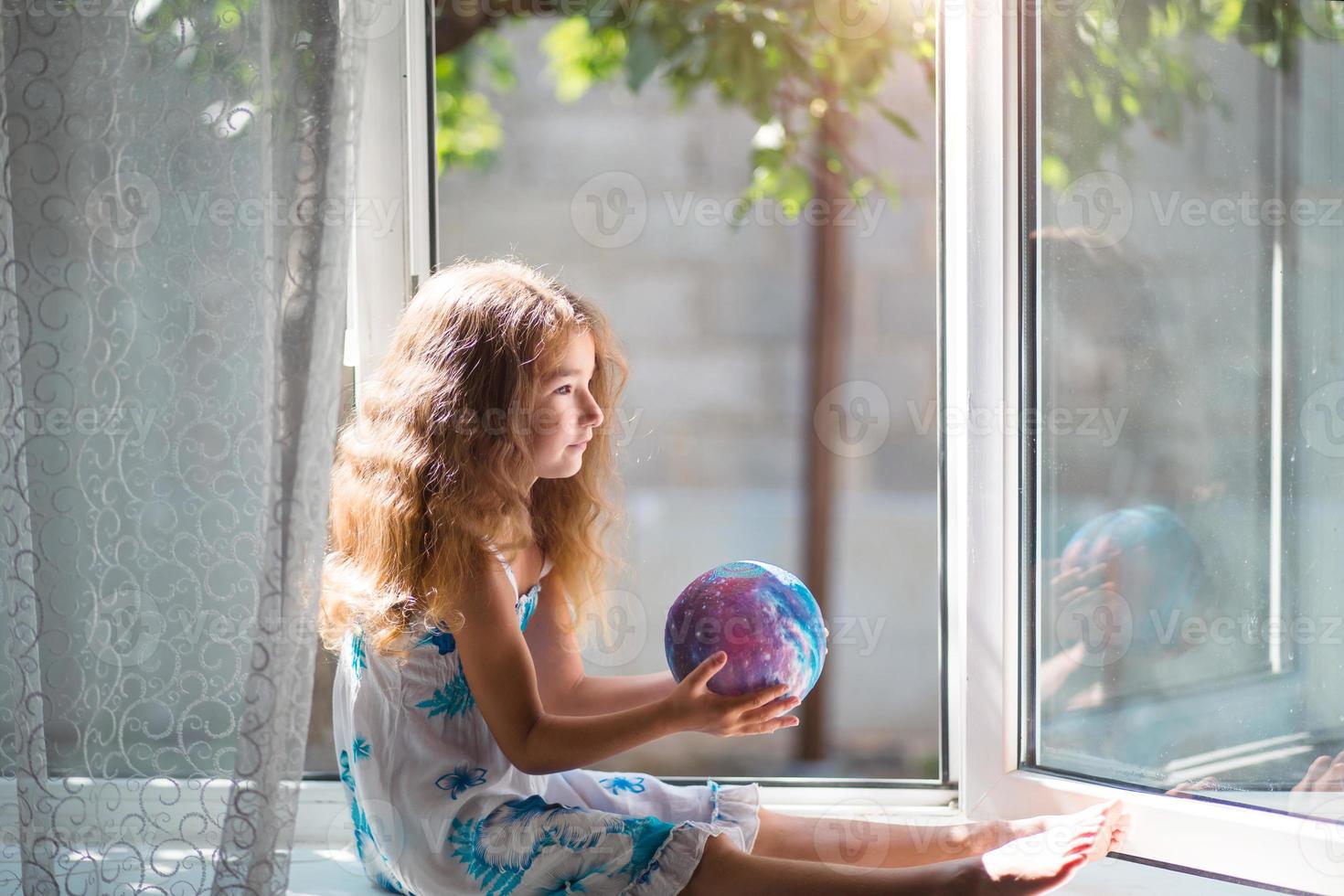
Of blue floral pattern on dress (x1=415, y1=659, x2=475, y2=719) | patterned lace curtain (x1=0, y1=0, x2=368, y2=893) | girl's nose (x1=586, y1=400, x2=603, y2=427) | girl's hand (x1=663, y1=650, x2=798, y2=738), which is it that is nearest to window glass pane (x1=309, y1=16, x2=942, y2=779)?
girl's nose (x1=586, y1=400, x2=603, y2=427)

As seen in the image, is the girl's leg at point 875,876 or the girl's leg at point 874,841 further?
the girl's leg at point 874,841

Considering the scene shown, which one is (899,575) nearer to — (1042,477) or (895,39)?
(1042,477)

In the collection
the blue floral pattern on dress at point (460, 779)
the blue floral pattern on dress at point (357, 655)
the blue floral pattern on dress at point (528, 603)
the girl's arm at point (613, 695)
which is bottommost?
the blue floral pattern on dress at point (460, 779)

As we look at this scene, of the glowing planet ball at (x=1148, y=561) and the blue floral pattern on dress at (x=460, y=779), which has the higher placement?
the glowing planet ball at (x=1148, y=561)

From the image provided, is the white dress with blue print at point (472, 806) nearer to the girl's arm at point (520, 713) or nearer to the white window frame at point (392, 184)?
the girl's arm at point (520, 713)

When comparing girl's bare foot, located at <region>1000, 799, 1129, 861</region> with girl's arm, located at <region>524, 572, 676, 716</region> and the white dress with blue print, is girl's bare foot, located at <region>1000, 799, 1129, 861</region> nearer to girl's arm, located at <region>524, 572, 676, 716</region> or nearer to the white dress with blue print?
the white dress with blue print

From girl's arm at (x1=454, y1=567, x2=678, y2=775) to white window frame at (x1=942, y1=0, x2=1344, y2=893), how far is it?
54 cm

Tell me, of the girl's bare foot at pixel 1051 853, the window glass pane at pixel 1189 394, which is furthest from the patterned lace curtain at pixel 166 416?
the window glass pane at pixel 1189 394

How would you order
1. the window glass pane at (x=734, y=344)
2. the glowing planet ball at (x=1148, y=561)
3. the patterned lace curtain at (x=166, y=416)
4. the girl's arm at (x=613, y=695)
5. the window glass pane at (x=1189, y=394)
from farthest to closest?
the window glass pane at (x=734, y=344) → the girl's arm at (x=613, y=695) → the glowing planet ball at (x=1148, y=561) → the window glass pane at (x=1189, y=394) → the patterned lace curtain at (x=166, y=416)

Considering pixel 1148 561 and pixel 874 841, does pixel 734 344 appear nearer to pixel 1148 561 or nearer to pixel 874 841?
pixel 1148 561

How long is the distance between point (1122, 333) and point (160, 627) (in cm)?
126

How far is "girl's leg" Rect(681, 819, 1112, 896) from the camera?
116 centimetres

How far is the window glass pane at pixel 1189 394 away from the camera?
49.3 inches

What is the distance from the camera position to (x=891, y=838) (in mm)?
1345
